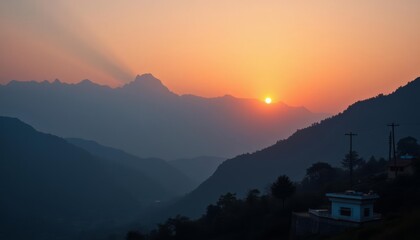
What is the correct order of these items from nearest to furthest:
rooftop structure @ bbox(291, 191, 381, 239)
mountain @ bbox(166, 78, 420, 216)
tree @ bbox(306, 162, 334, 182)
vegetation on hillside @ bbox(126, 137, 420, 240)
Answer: rooftop structure @ bbox(291, 191, 381, 239) → vegetation on hillside @ bbox(126, 137, 420, 240) → tree @ bbox(306, 162, 334, 182) → mountain @ bbox(166, 78, 420, 216)

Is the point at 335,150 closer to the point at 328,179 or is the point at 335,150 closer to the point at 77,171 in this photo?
the point at 328,179

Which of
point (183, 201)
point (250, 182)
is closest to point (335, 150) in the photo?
point (250, 182)

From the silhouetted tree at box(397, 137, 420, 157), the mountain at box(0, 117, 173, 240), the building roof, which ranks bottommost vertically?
the mountain at box(0, 117, 173, 240)

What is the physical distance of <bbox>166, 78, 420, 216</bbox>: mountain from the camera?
4321 inches

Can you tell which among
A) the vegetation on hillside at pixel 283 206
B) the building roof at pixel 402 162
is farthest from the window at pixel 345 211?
the building roof at pixel 402 162

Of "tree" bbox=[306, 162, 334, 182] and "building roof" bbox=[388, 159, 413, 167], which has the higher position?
"building roof" bbox=[388, 159, 413, 167]

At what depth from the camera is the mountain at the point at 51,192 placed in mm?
128625

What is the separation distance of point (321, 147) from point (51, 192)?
10265 centimetres

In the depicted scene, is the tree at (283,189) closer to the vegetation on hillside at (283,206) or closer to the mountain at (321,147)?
the vegetation on hillside at (283,206)

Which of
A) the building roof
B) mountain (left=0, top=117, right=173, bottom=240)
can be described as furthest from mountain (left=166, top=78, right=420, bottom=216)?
the building roof

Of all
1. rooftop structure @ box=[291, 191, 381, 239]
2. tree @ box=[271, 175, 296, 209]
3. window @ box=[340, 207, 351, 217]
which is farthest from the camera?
tree @ box=[271, 175, 296, 209]

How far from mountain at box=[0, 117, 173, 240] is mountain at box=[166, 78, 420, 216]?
1512 inches

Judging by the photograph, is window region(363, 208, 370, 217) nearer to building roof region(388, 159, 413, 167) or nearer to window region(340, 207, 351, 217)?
window region(340, 207, 351, 217)

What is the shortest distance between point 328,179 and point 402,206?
2860cm
